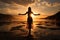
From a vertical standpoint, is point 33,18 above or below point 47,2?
below

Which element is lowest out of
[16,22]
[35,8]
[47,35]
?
[47,35]

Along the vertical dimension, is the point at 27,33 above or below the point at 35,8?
below

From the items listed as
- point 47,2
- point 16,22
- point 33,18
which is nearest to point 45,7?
point 47,2

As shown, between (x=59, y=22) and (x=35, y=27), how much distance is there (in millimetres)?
710

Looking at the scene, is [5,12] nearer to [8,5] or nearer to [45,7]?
[8,5]

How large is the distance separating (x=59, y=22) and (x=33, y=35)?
0.88 meters

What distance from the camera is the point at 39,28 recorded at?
5.76 m

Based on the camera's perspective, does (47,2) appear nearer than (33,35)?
No

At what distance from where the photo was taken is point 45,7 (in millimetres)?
5969

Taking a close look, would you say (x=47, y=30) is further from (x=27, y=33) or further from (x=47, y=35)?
(x=27, y=33)

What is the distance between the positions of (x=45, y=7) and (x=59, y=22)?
595 millimetres

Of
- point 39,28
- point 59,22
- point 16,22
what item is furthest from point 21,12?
point 59,22

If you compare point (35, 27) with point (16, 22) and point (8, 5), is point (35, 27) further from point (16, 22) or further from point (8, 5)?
point (8, 5)

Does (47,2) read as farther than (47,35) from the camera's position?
Yes
